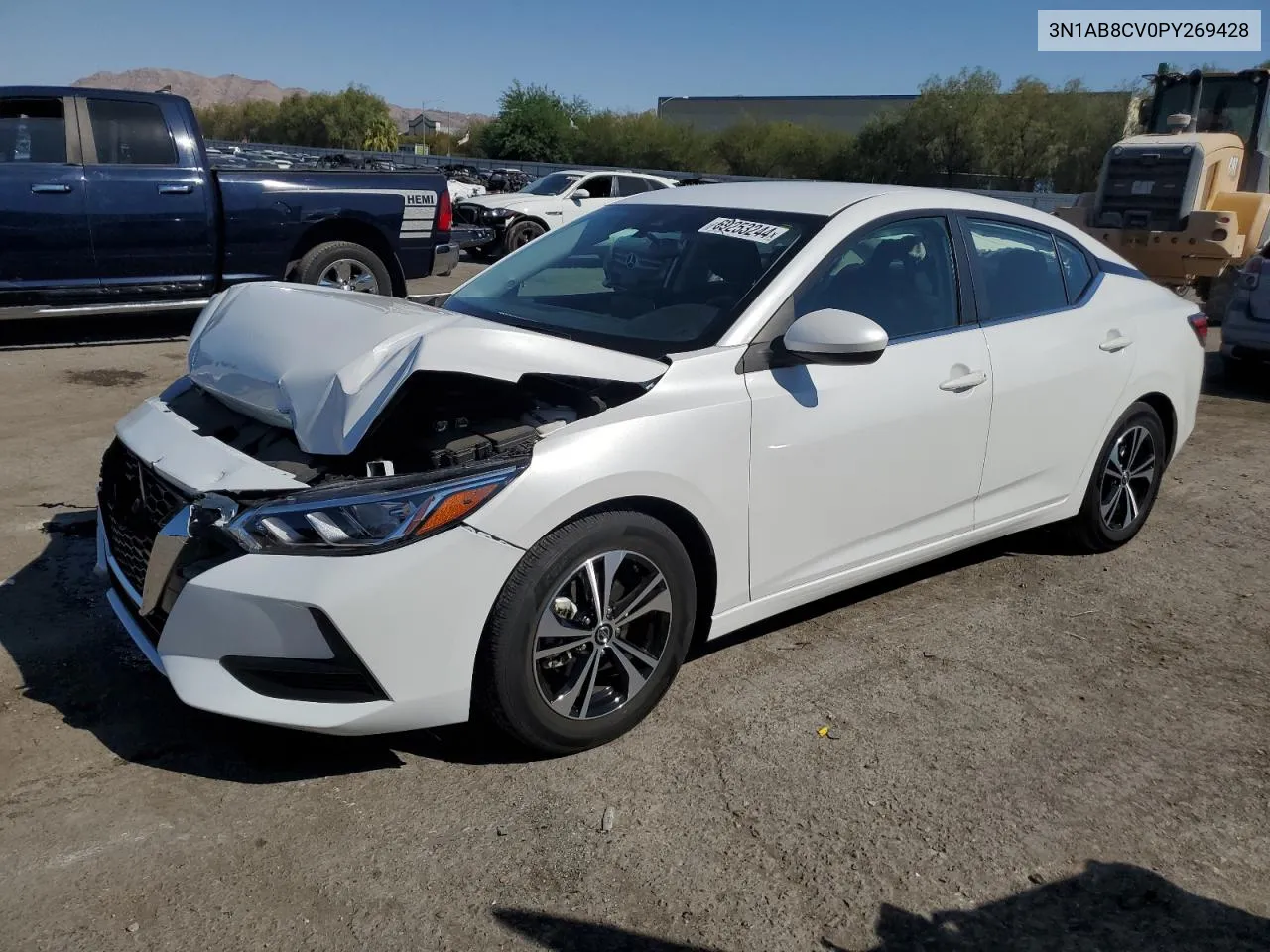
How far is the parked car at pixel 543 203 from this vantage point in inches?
663

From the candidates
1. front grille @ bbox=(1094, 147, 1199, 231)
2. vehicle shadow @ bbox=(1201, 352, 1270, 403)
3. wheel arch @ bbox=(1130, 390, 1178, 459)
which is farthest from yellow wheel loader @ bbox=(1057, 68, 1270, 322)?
wheel arch @ bbox=(1130, 390, 1178, 459)

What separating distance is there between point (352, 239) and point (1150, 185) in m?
9.16

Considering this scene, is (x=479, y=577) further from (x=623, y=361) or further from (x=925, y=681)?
(x=925, y=681)

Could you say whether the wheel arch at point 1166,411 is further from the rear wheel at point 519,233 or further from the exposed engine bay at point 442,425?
the rear wheel at point 519,233

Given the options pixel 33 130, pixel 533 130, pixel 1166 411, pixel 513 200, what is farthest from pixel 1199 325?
pixel 533 130

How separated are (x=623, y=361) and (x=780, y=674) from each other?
1289mm

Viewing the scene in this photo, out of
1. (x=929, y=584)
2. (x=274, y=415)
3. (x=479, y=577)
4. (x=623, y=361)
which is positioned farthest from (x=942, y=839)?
(x=274, y=415)

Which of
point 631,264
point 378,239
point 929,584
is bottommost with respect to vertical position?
point 929,584

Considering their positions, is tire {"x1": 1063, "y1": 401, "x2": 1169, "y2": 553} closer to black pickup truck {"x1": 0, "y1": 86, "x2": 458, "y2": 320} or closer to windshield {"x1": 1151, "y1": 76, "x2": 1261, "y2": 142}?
black pickup truck {"x1": 0, "y1": 86, "x2": 458, "y2": 320}

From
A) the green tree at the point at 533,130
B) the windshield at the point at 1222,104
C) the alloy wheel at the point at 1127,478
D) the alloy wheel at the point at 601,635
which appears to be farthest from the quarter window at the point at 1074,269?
the green tree at the point at 533,130

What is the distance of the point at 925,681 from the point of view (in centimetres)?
387

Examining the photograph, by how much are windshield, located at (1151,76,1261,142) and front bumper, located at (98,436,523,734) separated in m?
14.2

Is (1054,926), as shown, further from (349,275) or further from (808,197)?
(349,275)

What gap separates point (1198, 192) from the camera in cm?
1264
